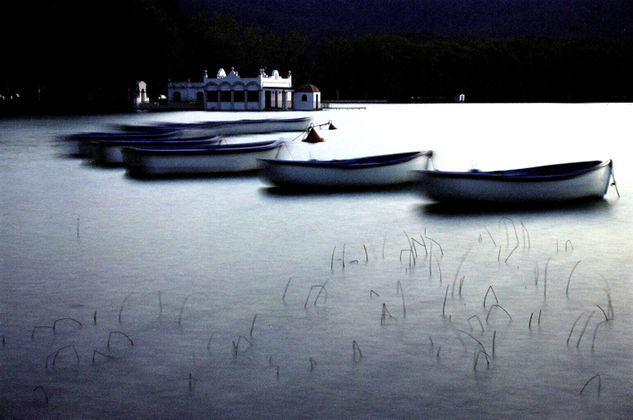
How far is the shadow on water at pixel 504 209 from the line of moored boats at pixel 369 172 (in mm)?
223

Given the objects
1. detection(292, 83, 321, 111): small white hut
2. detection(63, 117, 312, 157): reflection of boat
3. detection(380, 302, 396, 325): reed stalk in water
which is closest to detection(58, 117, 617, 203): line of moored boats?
detection(63, 117, 312, 157): reflection of boat

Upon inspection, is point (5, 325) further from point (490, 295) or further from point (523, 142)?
point (523, 142)

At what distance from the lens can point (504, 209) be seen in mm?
23125

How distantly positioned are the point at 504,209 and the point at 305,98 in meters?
99.4

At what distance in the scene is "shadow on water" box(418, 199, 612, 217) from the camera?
74.6 ft

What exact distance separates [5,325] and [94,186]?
19511 millimetres

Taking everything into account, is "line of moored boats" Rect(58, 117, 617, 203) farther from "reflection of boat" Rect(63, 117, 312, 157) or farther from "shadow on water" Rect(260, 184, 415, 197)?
"reflection of boat" Rect(63, 117, 312, 157)

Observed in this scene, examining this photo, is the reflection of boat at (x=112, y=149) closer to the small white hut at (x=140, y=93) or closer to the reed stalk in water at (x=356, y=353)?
the reed stalk in water at (x=356, y=353)

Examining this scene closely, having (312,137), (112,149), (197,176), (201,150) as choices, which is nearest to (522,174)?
(201,150)

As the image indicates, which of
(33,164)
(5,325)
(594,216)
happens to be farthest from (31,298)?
(33,164)

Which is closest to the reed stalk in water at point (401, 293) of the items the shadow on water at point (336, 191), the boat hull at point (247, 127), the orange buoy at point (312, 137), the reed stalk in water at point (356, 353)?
the reed stalk in water at point (356, 353)

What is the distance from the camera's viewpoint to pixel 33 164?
39.9 metres

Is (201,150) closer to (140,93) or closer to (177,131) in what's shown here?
(177,131)

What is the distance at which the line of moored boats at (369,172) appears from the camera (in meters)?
22.8
